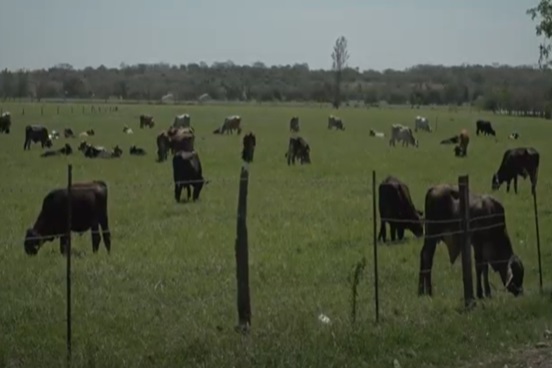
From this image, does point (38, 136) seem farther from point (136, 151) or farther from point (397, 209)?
point (397, 209)

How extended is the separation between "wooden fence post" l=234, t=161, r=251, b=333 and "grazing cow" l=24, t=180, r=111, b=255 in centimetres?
784

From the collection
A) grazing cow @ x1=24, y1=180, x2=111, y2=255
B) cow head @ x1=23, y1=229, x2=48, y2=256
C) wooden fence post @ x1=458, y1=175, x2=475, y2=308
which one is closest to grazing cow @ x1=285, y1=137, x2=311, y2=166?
grazing cow @ x1=24, y1=180, x2=111, y2=255

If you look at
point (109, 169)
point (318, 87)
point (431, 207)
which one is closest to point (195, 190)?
Result: point (109, 169)

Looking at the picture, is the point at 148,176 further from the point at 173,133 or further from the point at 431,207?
the point at 431,207

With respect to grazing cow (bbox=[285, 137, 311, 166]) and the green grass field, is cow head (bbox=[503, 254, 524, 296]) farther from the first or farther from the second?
grazing cow (bbox=[285, 137, 311, 166])

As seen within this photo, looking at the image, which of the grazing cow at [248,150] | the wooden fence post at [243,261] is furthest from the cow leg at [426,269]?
the grazing cow at [248,150]

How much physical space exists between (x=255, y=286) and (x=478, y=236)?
349 cm

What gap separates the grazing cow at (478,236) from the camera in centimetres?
1421

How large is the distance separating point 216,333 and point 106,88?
559ft

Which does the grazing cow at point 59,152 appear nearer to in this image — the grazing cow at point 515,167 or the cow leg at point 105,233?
the grazing cow at point 515,167

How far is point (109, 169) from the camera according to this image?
1421 inches

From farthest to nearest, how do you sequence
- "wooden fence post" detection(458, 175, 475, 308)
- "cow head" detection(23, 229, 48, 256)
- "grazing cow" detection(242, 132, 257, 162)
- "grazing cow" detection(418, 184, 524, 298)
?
"grazing cow" detection(242, 132, 257, 162), "cow head" detection(23, 229, 48, 256), "grazing cow" detection(418, 184, 524, 298), "wooden fence post" detection(458, 175, 475, 308)

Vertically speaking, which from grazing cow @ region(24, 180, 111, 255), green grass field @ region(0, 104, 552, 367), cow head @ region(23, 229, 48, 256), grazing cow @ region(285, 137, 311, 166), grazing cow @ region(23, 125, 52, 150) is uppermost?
grazing cow @ region(23, 125, 52, 150)

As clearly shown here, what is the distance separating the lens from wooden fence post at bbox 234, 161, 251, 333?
10305mm
